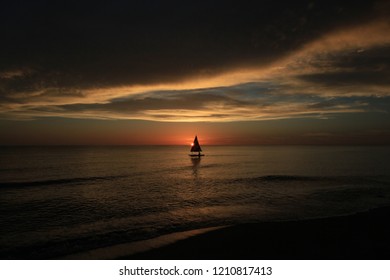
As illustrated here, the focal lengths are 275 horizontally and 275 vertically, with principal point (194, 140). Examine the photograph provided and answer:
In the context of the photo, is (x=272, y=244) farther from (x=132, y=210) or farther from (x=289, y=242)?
(x=132, y=210)

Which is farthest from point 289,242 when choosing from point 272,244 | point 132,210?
point 132,210

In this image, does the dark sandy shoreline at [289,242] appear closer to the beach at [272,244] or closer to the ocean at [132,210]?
the beach at [272,244]

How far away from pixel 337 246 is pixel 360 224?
488 cm

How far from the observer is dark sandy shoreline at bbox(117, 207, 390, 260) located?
11.6 m

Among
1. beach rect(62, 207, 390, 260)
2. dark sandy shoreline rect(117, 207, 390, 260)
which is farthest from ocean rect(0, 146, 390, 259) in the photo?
dark sandy shoreline rect(117, 207, 390, 260)

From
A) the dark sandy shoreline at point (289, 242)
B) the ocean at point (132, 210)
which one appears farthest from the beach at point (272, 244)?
the ocean at point (132, 210)

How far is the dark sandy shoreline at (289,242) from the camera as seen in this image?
11609 mm

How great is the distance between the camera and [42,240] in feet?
49.3

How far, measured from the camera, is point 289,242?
13.0 m

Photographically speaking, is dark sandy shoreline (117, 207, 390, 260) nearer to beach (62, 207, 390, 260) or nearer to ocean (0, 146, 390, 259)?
beach (62, 207, 390, 260)

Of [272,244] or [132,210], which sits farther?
[132,210]
